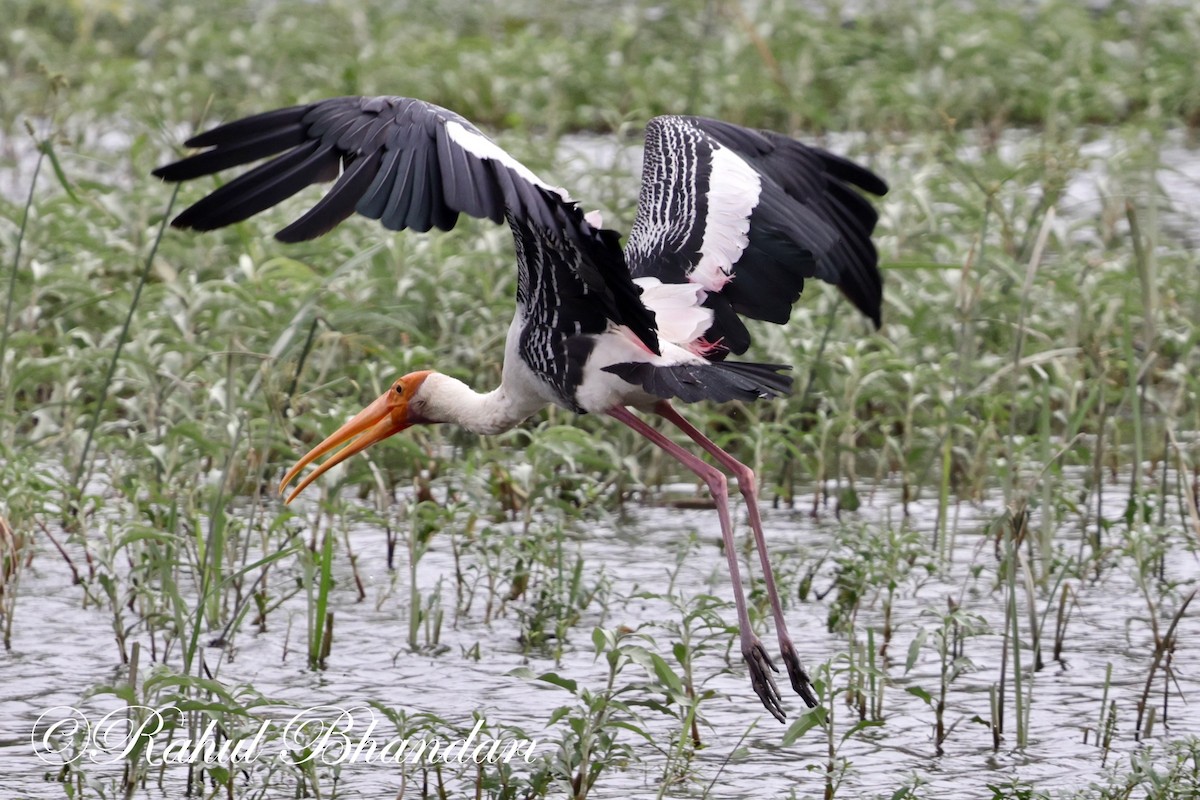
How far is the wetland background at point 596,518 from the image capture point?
13.9 feet

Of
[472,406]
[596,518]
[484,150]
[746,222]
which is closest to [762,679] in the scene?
[472,406]

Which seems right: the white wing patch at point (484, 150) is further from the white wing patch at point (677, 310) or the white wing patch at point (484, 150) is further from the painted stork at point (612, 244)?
the white wing patch at point (677, 310)

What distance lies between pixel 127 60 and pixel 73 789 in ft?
28.6

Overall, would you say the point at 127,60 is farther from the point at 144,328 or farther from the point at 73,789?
the point at 73,789

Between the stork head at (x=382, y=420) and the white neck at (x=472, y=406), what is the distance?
20 mm

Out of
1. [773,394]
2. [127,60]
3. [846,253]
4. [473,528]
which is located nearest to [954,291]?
[846,253]

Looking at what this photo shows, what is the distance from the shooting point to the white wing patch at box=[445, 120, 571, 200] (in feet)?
12.9

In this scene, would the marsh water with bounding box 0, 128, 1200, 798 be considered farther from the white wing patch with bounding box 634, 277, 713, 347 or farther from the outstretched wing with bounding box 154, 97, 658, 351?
the outstretched wing with bounding box 154, 97, 658, 351

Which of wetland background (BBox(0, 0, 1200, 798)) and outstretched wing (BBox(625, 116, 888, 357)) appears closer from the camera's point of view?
wetland background (BBox(0, 0, 1200, 798))

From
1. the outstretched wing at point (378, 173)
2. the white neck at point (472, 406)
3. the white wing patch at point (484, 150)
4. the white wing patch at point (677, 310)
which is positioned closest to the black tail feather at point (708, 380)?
the white wing patch at point (677, 310)

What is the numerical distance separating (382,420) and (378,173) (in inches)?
51.3

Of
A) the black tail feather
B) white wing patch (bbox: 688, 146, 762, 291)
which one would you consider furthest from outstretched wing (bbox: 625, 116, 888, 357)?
the black tail feather

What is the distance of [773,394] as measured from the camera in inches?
168

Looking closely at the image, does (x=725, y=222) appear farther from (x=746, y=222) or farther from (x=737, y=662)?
(x=737, y=662)
